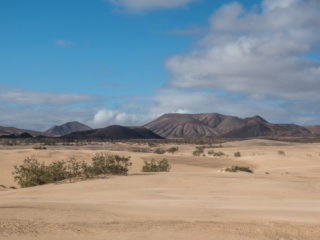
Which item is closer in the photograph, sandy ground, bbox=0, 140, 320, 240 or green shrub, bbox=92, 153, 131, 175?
sandy ground, bbox=0, 140, 320, 240

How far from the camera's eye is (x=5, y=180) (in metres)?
26.0

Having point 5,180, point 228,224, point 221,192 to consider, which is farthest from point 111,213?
point 5,180

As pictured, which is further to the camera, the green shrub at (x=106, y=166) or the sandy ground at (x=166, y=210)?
the green shrub at (x=106, y=166)

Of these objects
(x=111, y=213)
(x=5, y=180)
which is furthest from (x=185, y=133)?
(x=111, y=213)

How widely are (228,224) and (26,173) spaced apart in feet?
42.0

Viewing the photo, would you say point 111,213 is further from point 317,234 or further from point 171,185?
point 171,185

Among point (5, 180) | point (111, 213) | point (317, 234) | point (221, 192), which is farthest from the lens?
point (5, 180)

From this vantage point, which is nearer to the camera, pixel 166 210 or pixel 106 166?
pixel 166 210

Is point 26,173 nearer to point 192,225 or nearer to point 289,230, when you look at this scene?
point 192,225

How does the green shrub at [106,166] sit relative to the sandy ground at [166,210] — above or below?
above

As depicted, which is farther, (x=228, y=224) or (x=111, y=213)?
(x=111, y=213)

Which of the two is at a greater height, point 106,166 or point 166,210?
point 106,166

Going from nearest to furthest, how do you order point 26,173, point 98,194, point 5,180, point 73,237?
point 73,237 < point 98,194 < point 26,173 < point 5,180

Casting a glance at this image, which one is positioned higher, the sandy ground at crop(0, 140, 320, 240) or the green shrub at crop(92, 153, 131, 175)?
the green shrub at crop(92, 153, 131, 175)
